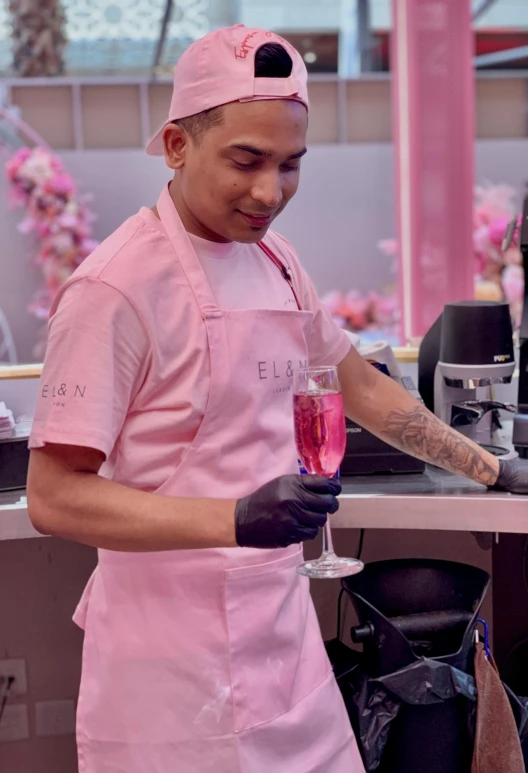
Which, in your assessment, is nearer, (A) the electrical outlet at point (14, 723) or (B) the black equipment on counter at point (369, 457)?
(B) the black equipment on counter at point (369, 457)

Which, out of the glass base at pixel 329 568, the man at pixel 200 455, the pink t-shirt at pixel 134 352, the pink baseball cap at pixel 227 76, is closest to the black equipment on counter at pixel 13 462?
the man at pixel 200 455

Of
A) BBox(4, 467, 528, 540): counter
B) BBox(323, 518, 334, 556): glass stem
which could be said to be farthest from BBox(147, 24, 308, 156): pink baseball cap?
BBox(4, 467, 528, 540): counter

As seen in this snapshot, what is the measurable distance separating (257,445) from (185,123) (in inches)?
19.1

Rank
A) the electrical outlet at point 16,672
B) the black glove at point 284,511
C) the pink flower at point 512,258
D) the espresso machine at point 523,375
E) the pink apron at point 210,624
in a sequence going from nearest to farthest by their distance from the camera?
the black glove at point 284,511, the pink apron at point 210,624, the espresso machine at point 523,375, the electrical outlet at point 16,672, the pink flower at point 512,258

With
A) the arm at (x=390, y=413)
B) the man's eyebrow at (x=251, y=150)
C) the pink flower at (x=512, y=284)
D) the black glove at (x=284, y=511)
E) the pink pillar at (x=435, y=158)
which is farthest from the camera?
the pink flower at (x=512, y=284)

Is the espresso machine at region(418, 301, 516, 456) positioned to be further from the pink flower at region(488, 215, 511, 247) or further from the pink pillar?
the pink flower at region(488, 215, 511, 247)

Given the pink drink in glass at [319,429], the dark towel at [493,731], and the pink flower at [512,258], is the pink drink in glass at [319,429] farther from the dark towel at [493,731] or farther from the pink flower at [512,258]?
the pink flower at [512,258]

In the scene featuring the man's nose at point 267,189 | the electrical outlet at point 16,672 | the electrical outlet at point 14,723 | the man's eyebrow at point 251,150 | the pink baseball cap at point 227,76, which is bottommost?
the electrical outlet at point 14,723

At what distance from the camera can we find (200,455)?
145 centimetres

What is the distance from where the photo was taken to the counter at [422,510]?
1.83 m

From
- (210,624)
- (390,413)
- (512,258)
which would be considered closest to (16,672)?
(210,624)

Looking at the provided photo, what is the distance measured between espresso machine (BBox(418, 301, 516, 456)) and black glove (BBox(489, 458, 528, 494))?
0.28 metres

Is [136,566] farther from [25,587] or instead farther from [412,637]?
[25,587]

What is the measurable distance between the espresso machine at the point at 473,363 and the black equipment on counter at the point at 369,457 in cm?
17
